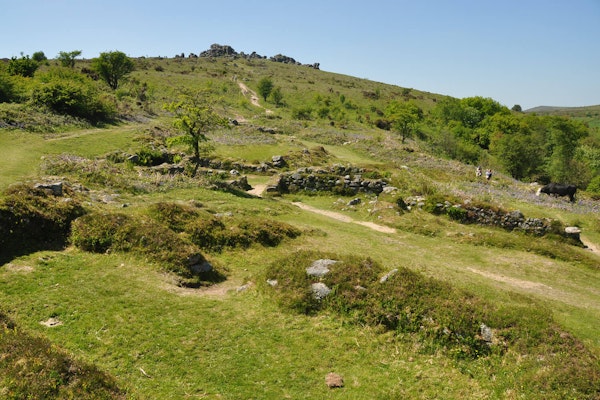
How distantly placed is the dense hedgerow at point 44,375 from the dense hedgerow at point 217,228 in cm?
949

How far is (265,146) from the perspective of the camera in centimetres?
5206

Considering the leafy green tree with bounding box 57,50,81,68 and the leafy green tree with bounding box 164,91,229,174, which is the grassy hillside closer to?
the leafy green tree with bounding box 164,91,229,174

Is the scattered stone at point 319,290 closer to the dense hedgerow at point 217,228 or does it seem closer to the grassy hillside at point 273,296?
the grassy hillside at point 273,296

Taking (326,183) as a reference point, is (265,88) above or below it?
above

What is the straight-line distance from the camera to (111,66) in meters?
88.0

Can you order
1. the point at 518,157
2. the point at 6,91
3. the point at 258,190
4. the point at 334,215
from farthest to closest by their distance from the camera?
the point at 518,157, the point at 6,91, the point at 258,190, the point at 334,215

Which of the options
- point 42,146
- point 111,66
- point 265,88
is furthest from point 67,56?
point 42,146

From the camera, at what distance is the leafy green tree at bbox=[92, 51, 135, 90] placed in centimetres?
8625

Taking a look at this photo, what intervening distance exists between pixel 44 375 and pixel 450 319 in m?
10.9

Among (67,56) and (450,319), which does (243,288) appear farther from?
(67,56)

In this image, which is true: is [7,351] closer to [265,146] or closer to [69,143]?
[69,143]

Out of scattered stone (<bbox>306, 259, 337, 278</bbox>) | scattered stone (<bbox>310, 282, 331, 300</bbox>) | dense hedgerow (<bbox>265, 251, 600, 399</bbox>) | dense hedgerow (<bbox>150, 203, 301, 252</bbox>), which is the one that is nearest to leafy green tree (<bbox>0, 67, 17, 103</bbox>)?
dense hedgerow (<bbox>150, 203, 301, 252</bbox>)

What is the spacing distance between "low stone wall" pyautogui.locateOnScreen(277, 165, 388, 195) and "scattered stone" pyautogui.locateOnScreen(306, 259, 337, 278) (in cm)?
1995

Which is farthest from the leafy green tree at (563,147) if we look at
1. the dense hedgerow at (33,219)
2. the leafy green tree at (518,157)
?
the dense hedgerow at (33,219)
